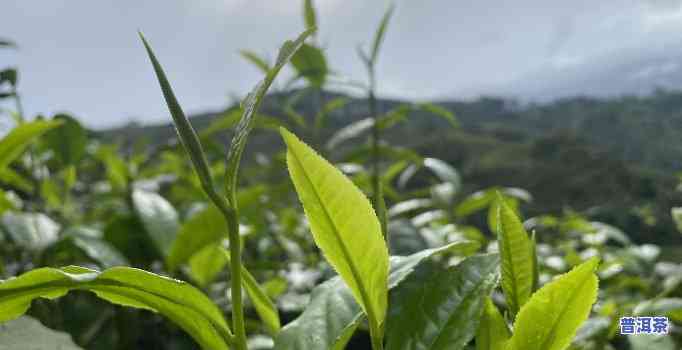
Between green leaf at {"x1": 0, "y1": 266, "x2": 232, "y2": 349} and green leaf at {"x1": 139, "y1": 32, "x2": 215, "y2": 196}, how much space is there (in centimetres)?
7

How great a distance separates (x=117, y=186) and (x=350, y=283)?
5.17 ft

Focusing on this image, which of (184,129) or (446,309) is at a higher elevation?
(184,129)

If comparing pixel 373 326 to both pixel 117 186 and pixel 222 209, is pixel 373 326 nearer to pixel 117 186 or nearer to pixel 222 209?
pixel 222 209

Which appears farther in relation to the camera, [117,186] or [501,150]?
[501,150]

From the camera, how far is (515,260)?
50 cm

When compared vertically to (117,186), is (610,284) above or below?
below

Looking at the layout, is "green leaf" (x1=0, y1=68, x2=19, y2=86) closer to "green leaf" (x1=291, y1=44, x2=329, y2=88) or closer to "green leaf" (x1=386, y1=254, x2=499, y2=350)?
"green leaf" (x1=291, y1=44, x2=329, y2=88)

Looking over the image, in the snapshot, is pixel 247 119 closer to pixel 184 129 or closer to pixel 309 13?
pixel 184 129

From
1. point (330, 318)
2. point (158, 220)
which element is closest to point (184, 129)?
point (330, 318)

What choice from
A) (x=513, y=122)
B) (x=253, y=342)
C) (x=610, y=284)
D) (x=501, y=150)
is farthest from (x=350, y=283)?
(x=513, y=122)

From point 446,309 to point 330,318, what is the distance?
87 mm

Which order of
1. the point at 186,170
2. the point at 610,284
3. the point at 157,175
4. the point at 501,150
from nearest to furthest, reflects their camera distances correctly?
the point at 610,284 < the point at 157,175 < the point at 186,170 < the point at 501,150

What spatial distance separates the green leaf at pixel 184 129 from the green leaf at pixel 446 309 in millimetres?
179

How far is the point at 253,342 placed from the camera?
0.87 metres
